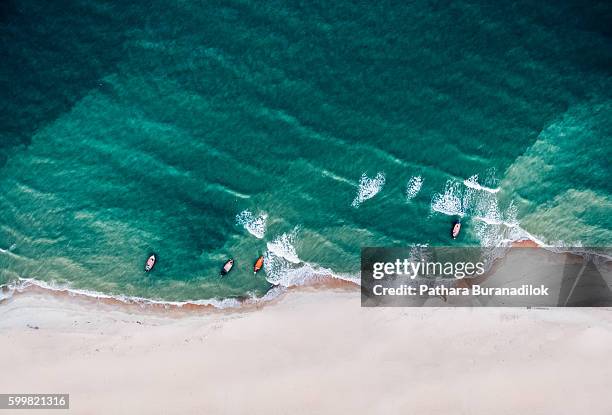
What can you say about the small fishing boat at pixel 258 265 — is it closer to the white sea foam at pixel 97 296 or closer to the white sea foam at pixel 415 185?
the white sea foam at pixel 97 296

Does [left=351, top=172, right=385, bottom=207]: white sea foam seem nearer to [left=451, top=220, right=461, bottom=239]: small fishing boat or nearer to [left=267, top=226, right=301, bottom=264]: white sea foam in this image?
[left=267, top=226, right=301, bottom=264]: white sea foam

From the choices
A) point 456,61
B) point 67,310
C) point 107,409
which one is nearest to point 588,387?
point 456,61

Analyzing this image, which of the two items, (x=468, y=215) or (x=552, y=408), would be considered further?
(x=468, y=215)

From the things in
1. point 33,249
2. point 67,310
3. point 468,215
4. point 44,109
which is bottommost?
point 67,310

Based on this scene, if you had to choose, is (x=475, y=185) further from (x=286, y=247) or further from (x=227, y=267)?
(x=227, y=267)

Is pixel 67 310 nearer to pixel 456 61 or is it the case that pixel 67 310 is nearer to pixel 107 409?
pixel 107 409
